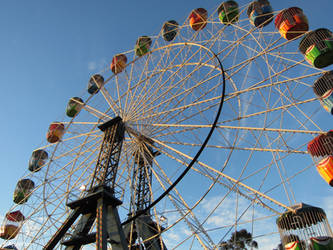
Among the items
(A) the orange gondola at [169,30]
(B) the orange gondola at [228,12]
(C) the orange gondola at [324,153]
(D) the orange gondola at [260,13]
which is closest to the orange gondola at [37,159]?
(A) the orange gondola at [169,30]

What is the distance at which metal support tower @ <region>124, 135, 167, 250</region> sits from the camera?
547 inches

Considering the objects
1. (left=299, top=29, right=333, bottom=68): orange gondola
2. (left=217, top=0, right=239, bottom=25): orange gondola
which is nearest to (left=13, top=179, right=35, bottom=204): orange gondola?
(left=217, top=0, right=239, bottom=25): orange gondola

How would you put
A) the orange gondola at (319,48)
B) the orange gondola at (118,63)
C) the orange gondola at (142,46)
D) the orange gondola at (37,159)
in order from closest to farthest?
the orange gondola at (319,48), the orange gondola at (142,46), the orange gondola at (118,63), the orange gondola at (37,159)

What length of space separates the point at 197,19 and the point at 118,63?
604 cm

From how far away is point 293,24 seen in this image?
11.6 m

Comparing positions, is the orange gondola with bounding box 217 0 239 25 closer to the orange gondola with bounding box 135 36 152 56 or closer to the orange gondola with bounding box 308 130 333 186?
the orange gondola with bounding box 135 36 152 56

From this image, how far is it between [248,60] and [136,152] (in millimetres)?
8061

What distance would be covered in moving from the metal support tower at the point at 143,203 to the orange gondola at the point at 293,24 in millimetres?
8692

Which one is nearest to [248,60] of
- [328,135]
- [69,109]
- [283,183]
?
[328,135]

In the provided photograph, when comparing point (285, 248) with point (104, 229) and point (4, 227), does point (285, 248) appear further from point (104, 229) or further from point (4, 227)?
point (4, 227)

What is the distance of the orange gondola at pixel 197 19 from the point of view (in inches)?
647

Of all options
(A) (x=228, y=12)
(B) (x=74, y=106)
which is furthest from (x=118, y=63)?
(A) (x=228, y=12)

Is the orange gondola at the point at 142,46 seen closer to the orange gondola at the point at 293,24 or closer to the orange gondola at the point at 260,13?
the orange gondola at the point at 260,13

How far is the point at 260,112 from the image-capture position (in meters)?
12.0
